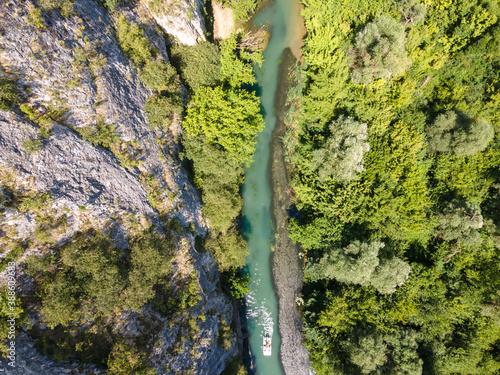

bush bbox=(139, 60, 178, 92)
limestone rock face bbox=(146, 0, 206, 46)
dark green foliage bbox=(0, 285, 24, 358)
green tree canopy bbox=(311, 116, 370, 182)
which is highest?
limestone rock face bbox=(146, 0, 206, 46)

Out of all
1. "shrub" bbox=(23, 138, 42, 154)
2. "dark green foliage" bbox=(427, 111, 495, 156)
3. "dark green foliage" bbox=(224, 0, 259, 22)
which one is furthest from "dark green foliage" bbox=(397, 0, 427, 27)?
"shrub" bbox=(23, 138, 42, 154)

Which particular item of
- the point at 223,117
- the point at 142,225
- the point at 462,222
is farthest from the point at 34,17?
the point at 462,222

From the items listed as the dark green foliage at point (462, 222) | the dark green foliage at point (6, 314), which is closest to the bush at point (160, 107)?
the dark green foliage at point (6, 314)

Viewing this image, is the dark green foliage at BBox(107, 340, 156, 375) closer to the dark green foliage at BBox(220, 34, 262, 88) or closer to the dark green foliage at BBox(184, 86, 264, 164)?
the dark green foliage at BBox(184, 86, 264, 164)

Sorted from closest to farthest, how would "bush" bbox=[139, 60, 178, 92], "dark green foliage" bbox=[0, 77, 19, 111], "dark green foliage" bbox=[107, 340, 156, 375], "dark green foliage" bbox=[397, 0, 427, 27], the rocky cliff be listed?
1. "dark green foliage" bbox=[0, 77, 19, 111]
2. the rocky cliff
3. "dark green foliage" bbox=[107, 340, 156, 375]
4. "bush" bbox=[139, 60, 178, 92]
5. "dark green foliage" bbox=[397, 0, 427, 27]

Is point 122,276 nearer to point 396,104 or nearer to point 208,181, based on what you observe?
point 208,181

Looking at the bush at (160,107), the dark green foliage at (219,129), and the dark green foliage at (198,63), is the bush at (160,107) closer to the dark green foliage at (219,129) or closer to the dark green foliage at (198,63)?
the dark green foliage at (219,129)

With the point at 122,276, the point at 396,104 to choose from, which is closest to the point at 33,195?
the point at 122,276

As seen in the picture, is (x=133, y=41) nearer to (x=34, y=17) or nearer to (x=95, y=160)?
(x=34, y=17)
